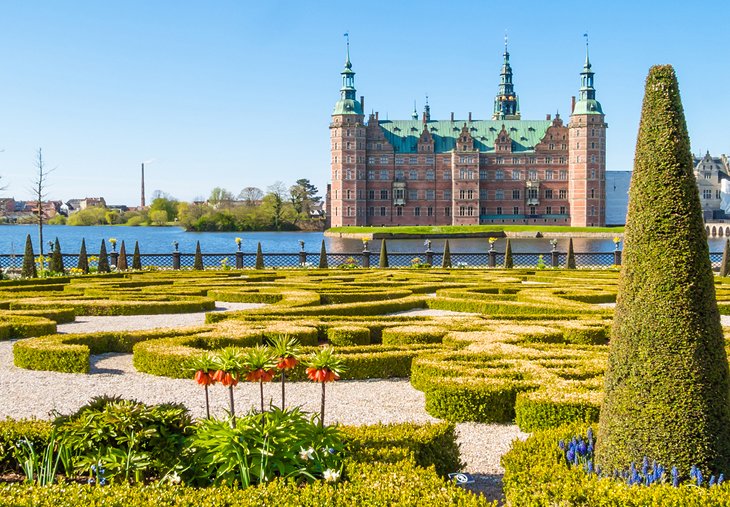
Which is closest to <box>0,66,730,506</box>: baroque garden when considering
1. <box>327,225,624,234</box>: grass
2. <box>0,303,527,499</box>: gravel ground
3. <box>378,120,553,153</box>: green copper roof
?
<box>0,303,527,499</box>: gravel ground

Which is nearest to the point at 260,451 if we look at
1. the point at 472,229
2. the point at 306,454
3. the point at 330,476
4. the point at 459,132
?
the point at 306,454

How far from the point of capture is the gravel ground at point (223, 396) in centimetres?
748

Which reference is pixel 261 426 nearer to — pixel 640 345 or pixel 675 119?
pixel 640 345

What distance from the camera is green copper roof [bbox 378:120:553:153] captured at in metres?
97.2

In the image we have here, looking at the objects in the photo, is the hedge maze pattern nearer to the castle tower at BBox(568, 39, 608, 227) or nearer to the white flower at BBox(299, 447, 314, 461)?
the white flower at BBox(299, 447, 314, 461)

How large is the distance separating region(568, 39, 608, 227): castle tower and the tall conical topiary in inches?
3540

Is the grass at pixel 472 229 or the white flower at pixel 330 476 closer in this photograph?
the white flower at pixel 330 476

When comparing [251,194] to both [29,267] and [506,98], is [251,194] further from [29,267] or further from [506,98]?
[29,267]

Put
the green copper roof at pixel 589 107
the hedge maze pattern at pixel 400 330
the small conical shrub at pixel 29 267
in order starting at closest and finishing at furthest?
the hedge maze pattern at pixel 400 330 → the small conical shrub at pixel 29 267 → the green copper roof at pixel 589 107

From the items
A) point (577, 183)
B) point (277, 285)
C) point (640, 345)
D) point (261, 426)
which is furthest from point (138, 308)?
point (577, 183)

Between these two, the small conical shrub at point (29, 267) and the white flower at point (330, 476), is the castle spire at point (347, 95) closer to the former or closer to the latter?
the small conical shrub at point (29, 267)

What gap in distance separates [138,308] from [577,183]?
8388cm

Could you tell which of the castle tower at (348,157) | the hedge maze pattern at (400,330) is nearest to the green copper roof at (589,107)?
the castle tower at (348,157)

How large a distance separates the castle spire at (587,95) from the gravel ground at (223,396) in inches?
3433
